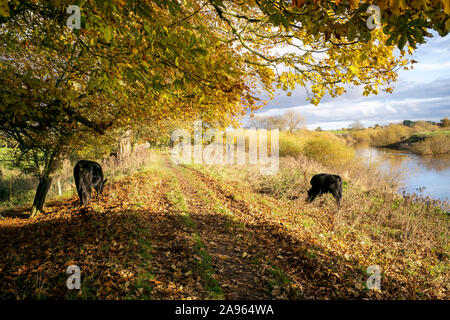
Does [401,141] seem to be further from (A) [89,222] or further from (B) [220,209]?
(A) [89,222]

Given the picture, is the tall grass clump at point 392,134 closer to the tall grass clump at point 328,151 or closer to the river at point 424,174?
the river at point 424,174

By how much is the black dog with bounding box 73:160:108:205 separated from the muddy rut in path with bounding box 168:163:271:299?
4.31 metres

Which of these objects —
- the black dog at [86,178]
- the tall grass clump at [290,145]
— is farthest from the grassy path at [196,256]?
the tall grass clump at [290,145]

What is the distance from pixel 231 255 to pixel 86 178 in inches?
280

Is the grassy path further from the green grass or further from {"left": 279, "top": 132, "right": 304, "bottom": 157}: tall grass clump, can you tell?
{"left": 279, "top": 132, "right": 304, "bottom": 157}: tall grass clump

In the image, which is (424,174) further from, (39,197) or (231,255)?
(39,197)

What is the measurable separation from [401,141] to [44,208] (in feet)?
144

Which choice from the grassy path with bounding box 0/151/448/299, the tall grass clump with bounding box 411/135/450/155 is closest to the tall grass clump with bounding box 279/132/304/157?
the grassy path with bounding box 0/151/448/299

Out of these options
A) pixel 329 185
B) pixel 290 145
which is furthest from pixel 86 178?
pixel 290 145

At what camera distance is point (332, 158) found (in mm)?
19375

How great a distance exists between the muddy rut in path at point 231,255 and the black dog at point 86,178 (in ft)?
14.1

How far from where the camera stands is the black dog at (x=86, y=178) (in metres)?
8.78

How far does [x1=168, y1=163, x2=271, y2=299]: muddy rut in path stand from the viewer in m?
4.10

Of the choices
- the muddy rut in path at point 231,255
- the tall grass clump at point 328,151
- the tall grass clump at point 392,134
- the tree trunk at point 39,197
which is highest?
the tall grass clump at point 392,134
